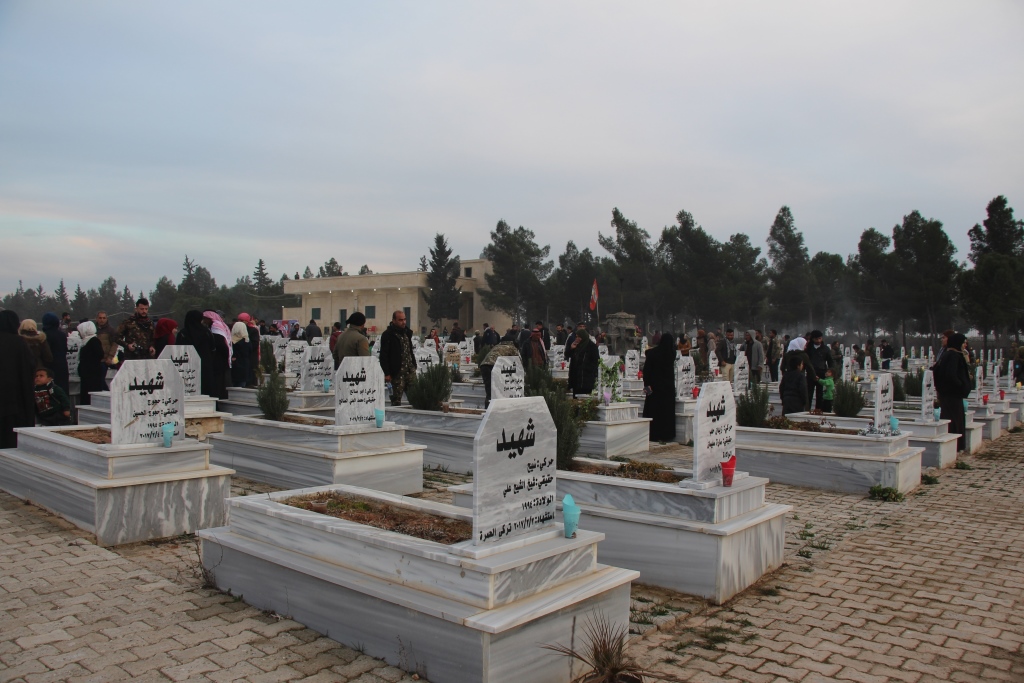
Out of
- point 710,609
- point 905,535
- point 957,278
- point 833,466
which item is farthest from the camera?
point 957,278

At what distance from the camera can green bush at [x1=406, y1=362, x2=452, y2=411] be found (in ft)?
35.7

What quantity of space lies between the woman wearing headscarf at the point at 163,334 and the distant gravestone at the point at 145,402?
18.1 ft

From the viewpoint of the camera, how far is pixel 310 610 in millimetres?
4195

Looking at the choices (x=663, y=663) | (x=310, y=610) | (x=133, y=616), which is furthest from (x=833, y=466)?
(x=133, y=616)

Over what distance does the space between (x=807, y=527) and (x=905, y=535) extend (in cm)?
85

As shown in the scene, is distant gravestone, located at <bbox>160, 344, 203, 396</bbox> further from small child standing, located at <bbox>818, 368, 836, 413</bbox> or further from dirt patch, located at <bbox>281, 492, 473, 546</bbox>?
small child standing, located at <bbox>818, 368, 836, 413</bbox>

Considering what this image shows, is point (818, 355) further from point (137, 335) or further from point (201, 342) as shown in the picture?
point (137, 335)

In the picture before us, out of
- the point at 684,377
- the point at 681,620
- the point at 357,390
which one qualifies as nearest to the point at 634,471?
the point at 681,620


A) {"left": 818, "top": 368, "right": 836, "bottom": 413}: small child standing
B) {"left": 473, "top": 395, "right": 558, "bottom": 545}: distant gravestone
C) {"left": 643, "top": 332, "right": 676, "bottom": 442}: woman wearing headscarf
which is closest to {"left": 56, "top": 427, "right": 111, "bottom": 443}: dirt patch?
{"left": 473, "top": 395, "right": 558, "bottom": 545}: distant gravestone

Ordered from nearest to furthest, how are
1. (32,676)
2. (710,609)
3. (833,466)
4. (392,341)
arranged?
(32,676)
(710,609)
(833,466)
(392,341)

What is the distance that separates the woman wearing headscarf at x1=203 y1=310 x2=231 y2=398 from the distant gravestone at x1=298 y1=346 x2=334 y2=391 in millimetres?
1323

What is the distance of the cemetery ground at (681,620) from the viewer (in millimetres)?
3771

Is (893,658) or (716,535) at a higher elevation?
(716,535)

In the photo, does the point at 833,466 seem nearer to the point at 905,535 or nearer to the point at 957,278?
the point at 905,535
